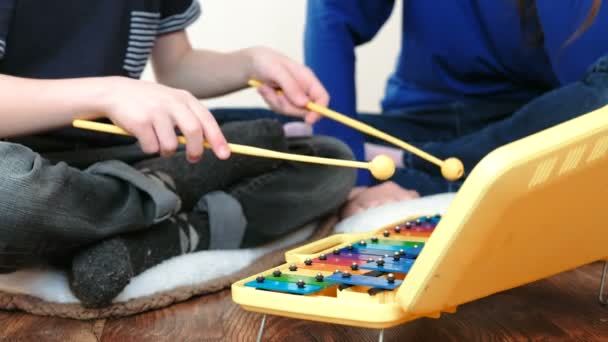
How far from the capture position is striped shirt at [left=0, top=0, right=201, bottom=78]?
1052mm

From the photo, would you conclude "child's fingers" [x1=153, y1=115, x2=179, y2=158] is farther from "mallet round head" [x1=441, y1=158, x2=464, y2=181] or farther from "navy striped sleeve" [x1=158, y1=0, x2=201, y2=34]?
"navy striped sleeve" [x1=158, y1=0, x2=201, y2=34]

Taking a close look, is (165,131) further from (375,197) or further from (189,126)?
(375,197)

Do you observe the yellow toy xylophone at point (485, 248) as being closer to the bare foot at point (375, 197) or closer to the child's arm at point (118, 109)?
the child's arm at point (118, 109)

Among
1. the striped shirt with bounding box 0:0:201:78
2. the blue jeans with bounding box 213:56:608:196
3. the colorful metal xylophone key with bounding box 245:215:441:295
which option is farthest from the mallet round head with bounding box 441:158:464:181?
the striped shirt with bounding box 0:0:201:78

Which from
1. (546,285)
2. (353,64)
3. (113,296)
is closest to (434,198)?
(546,285)

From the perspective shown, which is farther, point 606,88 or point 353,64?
point 353,64

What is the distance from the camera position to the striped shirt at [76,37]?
105cm

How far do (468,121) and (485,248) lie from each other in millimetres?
990

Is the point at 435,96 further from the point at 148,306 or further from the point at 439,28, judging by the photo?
the point at 148,306

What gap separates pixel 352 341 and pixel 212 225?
0.34 m

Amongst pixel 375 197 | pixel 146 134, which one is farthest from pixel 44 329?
pixel 375 197

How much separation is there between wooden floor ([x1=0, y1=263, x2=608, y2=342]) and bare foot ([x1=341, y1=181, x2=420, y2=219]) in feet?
1.18

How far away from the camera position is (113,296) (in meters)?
0.97

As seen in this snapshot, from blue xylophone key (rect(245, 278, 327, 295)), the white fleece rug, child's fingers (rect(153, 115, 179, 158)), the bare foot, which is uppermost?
child's fingers (rect(153, 115, 179, 158))
